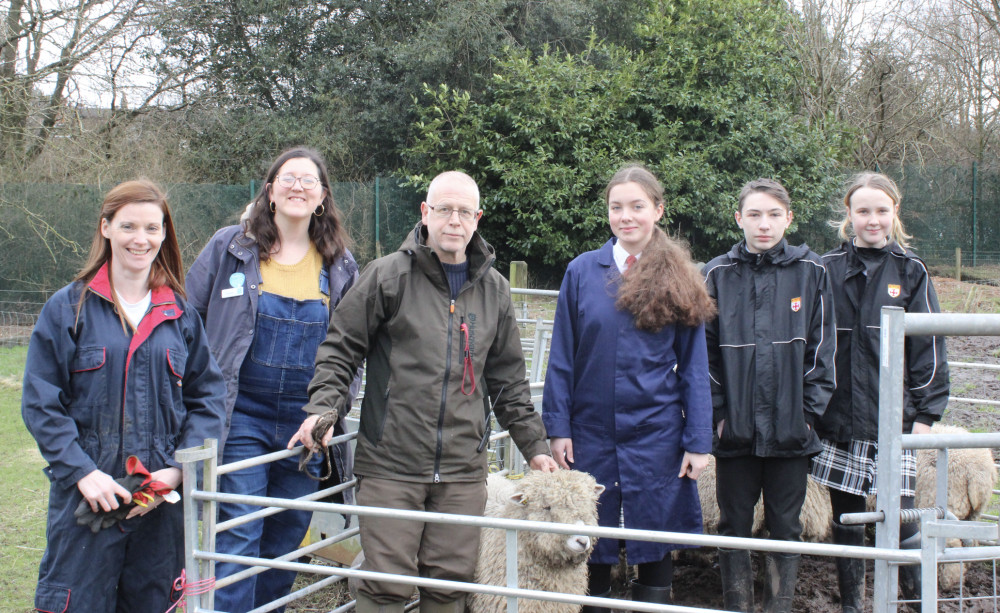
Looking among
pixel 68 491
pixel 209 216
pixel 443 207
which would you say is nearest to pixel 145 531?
pixel 68 491

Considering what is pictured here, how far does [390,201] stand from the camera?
1514 cm

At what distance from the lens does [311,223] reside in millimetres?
3193

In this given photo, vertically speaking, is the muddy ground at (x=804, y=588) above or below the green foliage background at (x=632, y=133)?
below

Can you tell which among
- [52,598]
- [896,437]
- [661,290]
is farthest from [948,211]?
[52,598]

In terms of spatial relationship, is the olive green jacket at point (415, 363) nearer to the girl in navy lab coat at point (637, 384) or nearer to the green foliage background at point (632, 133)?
the girl in navy lab coat at point (637, 384)

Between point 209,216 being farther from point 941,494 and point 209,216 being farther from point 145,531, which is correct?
point 941,494

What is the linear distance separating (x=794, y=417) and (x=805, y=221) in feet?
42.5

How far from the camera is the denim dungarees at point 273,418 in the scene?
2.88 m

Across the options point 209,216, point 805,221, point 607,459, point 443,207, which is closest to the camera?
point 443,207

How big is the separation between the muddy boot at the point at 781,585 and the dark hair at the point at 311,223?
2326mm

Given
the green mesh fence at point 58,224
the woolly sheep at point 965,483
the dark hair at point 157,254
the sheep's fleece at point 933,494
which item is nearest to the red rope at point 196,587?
the dark hair at point 157,254

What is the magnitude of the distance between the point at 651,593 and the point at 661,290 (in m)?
1.23

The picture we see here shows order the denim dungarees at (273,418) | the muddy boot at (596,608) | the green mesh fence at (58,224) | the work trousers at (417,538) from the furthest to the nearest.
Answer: the green mesh fence at (58,224) → the muddy boot at (596,608) → the denim dungarees at (273,418) → the work trousers at (417,538)

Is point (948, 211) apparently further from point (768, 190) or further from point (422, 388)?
point (422, 388)
